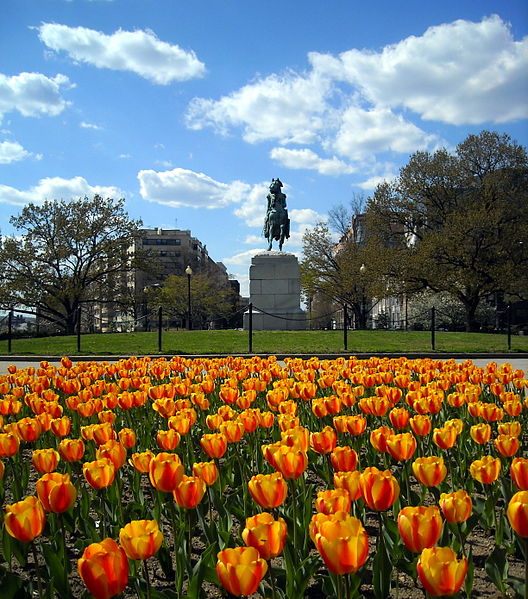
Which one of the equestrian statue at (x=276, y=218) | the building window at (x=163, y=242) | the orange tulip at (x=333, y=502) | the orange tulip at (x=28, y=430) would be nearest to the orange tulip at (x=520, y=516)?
the orange tulip at (x=333, y=502)

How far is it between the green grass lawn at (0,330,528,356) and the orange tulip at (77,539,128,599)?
50.8 ft

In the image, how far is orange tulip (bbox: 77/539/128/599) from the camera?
1.43 meters

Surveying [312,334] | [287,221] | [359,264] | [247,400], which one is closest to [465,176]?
[359,264]

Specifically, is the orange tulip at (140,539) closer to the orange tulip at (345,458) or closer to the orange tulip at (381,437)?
the orange tulip at (345,458)

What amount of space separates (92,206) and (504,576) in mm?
41976

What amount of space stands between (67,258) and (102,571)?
40.7 metres

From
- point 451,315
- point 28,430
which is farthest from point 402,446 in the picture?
point 451,315

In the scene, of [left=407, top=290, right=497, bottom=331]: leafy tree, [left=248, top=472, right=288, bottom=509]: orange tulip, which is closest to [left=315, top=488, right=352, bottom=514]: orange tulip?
[left=248, top=472, right=288, bottom=509]: orange tulip

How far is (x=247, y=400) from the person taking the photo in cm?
411

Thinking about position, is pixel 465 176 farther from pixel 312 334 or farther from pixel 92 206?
pixel 92 206

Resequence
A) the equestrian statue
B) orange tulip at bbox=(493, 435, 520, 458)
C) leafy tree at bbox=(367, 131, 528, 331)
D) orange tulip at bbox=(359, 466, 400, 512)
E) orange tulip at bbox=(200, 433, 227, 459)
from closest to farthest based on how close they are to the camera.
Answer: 1. orange tulip at bbox=(359, 466, 400, 512)
2. orange tulip at bbox=(200, 433, 227, 459)
3. orange tulip at bbox=(493, 435, 520, 458)
4. the equestrian statue
5. leafy tree at bbox=(367, 131, 528, 331)

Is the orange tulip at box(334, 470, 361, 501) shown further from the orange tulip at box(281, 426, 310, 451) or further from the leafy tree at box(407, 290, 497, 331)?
the leafy tree at box(407, 290, 497, 331)

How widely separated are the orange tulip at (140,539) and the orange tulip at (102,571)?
0.19 metres

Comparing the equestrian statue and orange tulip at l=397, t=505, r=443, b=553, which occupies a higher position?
the equestrian statue
